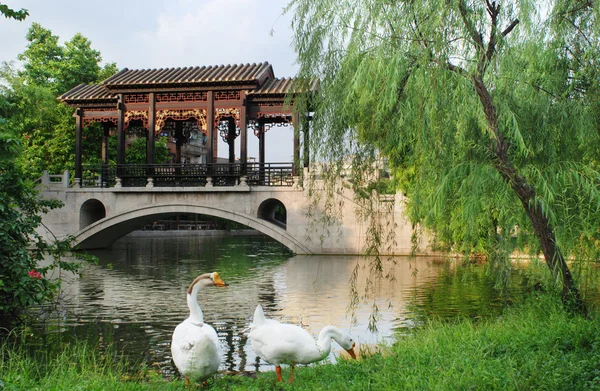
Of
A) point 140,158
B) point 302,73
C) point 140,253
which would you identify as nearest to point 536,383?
point 302,73

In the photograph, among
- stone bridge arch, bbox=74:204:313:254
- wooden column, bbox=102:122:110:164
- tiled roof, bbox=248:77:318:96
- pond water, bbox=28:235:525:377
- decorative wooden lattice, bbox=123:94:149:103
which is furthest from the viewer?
wooden column, bbox=102:122:110:164

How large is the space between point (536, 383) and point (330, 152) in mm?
3211

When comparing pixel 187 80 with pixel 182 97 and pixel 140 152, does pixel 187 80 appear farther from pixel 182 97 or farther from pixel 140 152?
pixel 140 152

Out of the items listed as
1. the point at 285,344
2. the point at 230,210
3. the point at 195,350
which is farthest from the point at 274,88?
the point at 195,350

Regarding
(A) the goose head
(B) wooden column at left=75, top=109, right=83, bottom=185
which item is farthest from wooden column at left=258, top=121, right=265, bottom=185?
(A) the goose head

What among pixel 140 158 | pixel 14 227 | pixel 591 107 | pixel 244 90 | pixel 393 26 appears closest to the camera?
pixel 393 26

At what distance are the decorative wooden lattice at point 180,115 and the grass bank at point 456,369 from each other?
47.6 ft

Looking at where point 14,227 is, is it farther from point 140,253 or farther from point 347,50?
point 140,253

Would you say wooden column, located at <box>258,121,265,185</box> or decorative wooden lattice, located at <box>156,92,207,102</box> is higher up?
decorative wooden lattice, located at <box>156,92,207,102</box>

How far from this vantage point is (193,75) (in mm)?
20641

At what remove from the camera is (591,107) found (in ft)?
A: 21.3

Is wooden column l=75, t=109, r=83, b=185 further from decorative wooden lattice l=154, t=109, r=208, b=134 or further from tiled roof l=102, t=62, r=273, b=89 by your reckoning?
decorative wooden lattice l=154, t=109, r=208, b=134

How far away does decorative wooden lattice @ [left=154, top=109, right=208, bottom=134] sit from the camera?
67.5 feet

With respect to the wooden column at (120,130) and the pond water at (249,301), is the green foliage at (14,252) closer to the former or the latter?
the pond water at (249,301)
